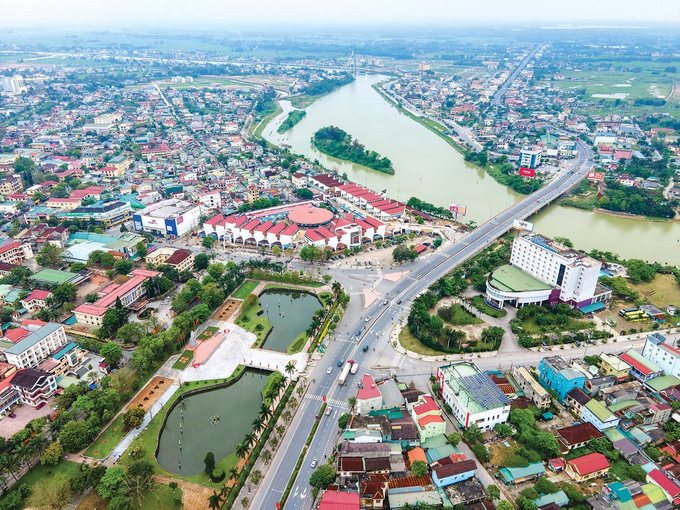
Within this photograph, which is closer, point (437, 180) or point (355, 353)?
point (355, 353)

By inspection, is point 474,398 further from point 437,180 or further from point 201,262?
point 437,180

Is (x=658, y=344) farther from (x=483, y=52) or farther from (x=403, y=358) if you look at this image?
(x=483, y=52)

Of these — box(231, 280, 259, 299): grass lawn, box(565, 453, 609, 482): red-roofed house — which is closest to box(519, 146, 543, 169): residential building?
box(231, 280, 259, 299): grass lawn

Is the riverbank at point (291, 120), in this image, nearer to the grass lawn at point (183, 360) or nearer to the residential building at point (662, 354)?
the grass lawn at point (183, 360)

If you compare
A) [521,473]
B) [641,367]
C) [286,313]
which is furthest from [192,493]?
[641,367]

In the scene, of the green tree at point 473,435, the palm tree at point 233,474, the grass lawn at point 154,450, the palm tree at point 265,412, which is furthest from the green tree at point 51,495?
the green tree at point 473,435

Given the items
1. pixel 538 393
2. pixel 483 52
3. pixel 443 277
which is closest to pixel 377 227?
pixel 443 277

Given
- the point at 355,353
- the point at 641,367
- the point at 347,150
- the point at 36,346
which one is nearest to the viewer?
the point at 641,367
